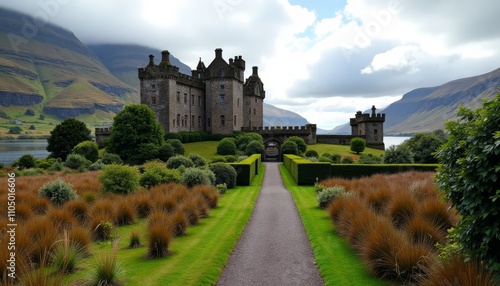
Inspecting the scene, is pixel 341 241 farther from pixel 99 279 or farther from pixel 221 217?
pixel 99 279

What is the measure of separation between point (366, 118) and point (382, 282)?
69297mm

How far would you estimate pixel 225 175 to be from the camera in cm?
2370

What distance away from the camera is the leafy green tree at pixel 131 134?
140 ft

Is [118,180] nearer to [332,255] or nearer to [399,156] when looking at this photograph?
[332,255]

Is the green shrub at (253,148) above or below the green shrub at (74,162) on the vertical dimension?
above

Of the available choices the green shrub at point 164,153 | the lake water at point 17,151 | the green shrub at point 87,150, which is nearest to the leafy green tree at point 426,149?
the green shrub at point 164,153

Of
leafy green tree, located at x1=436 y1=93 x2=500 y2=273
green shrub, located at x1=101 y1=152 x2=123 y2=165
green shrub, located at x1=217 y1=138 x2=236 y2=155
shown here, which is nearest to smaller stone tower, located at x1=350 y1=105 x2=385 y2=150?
green shrub, located at x1=217 y1=138 x2=236 y2=155

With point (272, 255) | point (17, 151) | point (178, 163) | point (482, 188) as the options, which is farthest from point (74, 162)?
point (17, 151)

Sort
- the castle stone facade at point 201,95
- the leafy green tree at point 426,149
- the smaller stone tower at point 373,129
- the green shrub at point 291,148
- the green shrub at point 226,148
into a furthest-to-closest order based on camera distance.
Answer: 1. the smaller stone tower at point 373,129
2. the castle stone facade at point 201,95
3. the green shrub at point 291,148
4. the green shrub at point 226,148
5. the leafy green tree at point 426,149

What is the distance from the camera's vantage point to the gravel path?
765 cm

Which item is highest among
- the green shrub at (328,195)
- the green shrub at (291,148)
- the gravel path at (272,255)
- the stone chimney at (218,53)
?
the stone chimney at (218,53)

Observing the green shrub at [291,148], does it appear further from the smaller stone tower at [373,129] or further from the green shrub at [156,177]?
the green shrub at [156,177]

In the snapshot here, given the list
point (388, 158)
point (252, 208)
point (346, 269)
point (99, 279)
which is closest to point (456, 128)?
point (346, 269)

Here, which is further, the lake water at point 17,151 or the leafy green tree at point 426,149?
the lake water at point 17,151
